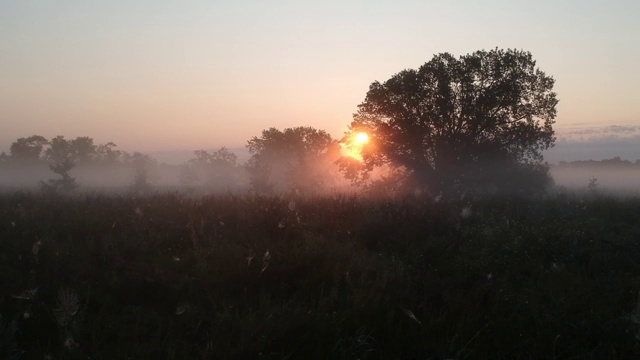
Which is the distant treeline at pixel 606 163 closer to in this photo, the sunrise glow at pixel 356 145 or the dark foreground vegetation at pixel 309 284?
the sunrise glow at pixel 356 145

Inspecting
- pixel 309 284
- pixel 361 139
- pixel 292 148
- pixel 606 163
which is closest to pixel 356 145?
pixel 361 139

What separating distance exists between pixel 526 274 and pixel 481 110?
19.8 metres

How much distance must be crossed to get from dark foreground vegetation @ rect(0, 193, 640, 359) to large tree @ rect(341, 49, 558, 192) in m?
16.0

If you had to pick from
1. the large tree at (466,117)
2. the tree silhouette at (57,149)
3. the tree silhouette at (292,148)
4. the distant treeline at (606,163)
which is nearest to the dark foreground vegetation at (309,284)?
the large tree at (466,117)

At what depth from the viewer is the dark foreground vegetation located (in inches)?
166

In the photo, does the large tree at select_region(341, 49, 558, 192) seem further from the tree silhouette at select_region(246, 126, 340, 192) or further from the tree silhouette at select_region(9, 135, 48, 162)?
the tree silhouette at select_region(9, 135, 48, 162)

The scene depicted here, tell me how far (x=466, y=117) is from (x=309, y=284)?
70.1 feet

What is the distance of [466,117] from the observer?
24.4 meters

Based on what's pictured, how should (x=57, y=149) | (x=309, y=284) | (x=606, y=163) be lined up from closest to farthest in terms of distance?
(x=309, y=284), (x=57, y=149), (x=606, y=163)

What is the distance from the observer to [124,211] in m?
8.52

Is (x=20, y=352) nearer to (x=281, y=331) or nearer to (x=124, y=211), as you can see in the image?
(x=281, y=331)

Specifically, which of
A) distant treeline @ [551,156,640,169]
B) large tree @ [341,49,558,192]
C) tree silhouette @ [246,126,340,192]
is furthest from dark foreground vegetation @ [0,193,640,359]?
distant treeline @ [551,156,640,169]

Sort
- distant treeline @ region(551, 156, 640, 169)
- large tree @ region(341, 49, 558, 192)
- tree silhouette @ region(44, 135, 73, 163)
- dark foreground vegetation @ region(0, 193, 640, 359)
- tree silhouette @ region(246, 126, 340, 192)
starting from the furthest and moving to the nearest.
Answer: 1. distant treeline @ region(551, 156, 640, 169)
2. tree silhouette @ region(44, 135, 73, 163)
3. tree silhouette @ region(246, 126, 340, 192)
4. large tree @ region(341, 49, 558, 192)
5. dark foreground vegetation @ region(0, 193, 640, 359)

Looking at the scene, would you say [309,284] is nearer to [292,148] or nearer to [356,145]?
[356,145]
